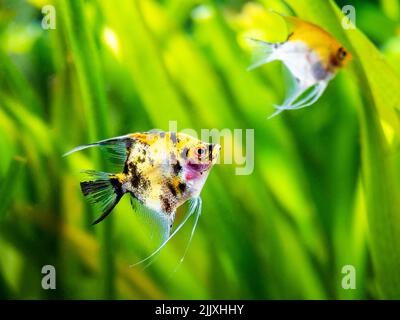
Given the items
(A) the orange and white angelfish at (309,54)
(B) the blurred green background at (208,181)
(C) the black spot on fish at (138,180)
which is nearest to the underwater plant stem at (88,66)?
(B) the blurred green background at (208,181)

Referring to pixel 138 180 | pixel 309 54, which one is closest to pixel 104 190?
pixel 138 180

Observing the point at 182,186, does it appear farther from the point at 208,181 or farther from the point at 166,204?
the point at 208,181

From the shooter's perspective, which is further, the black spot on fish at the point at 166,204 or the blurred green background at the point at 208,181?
the blurred green background at the point at 208,181

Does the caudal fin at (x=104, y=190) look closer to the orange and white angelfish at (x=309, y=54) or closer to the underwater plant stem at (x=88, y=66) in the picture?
the underwater plant stem at (x=88, y=66)

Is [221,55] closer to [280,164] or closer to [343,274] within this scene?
[280,164]

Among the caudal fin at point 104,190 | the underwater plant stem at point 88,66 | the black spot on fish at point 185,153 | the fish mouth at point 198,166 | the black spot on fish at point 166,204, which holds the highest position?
the underwater plant stem at point 88,66

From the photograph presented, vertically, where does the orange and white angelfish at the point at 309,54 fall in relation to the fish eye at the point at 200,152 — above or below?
above
